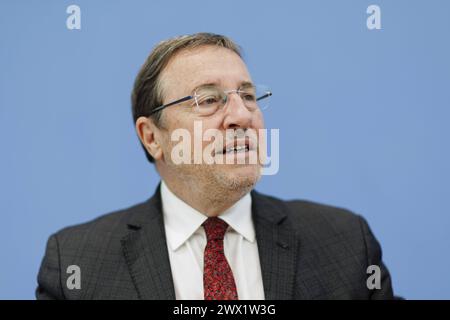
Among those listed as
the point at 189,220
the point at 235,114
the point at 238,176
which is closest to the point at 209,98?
the point at 235,114

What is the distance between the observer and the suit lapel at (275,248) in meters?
1.82

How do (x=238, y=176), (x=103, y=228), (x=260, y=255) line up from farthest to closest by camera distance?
(x=103, y=228)
(x=260, y=255)
(x=238, y=176)

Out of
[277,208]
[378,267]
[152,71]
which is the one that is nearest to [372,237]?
[378,267]

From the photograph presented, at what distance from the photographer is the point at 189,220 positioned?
1.91 m

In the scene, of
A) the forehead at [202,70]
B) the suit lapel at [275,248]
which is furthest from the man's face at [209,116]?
the suit lapel at [275,248]

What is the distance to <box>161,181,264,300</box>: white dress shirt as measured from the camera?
6.00ft

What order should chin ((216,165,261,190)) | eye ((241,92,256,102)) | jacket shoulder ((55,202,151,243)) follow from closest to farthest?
chin ((216,165,261,190)) < eye ((241,92,256,102)) < jacket shoulder ((55,202,151,243))

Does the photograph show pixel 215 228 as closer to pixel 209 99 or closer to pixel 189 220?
pixel 189 220

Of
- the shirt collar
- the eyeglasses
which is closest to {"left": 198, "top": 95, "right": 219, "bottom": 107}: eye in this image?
the eyeglasses

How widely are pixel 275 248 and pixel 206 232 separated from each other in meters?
0.24

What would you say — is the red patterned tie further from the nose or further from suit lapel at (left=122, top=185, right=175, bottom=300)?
the nose

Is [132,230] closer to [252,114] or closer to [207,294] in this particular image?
[207,294]

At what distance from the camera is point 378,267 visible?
1980mm

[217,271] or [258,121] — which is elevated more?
[258,121]
